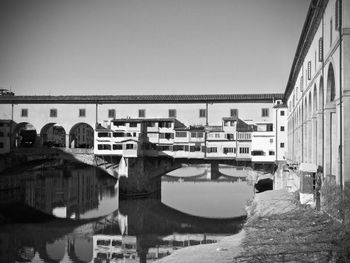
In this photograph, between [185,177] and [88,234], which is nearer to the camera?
A: [88,234]

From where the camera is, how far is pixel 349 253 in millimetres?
13414

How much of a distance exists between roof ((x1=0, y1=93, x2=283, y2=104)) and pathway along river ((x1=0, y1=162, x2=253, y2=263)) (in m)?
10.6

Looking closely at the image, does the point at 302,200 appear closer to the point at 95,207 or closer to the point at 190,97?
the point at 95,207

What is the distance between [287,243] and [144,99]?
42628mm

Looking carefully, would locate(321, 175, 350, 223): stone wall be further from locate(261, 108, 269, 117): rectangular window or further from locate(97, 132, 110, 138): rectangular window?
locate(97, 132, 110, 138): rectangular window

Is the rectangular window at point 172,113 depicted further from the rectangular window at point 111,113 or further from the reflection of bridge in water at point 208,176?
the reflection of bridge in water at point 208,176

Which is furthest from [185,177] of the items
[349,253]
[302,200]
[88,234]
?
[349,253]

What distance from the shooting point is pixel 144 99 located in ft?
190

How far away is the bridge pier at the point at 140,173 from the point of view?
171 ft

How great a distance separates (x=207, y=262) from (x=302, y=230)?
4.19 m

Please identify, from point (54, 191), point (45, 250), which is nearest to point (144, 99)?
point (54, 191)

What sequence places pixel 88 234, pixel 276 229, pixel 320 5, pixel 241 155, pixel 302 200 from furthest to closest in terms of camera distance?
pixel 241 155
pixel 88 234
pixel 302 200
pixel 320 5
pixel 276 229

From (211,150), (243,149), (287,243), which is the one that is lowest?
(287,243)

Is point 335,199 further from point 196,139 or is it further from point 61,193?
point 61,193
